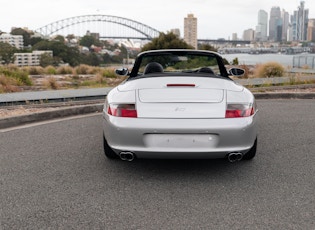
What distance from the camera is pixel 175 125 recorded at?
133 inches

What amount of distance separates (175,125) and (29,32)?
130 m

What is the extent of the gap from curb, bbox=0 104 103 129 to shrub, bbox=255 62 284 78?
34.2 ft

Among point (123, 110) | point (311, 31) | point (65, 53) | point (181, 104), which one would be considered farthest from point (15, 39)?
point (181, 104)

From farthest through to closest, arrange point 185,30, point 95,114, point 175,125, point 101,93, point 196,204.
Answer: point 185,30
point 101,93
point 95,114
point 175,125
point 196,204

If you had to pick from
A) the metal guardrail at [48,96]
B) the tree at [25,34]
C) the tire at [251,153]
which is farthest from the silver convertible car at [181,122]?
the tree at [25,34]

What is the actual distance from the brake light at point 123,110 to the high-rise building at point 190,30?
10674cm

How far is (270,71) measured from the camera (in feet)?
52.6

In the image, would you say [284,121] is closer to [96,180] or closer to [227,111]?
[227,111]

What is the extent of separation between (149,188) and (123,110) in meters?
0.80

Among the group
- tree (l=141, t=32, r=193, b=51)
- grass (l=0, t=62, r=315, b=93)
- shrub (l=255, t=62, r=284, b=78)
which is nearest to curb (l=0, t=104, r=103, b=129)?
grass (l=0, t=62, r=315, b=93)

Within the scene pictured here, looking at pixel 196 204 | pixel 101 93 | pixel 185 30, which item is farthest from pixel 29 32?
pixel 196 204

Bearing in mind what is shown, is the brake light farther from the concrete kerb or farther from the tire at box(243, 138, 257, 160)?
the concrete kerb

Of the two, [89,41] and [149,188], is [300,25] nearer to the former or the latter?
[89,41]

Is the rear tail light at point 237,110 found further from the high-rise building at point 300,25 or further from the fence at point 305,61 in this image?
the high-rise building at point 300,25
